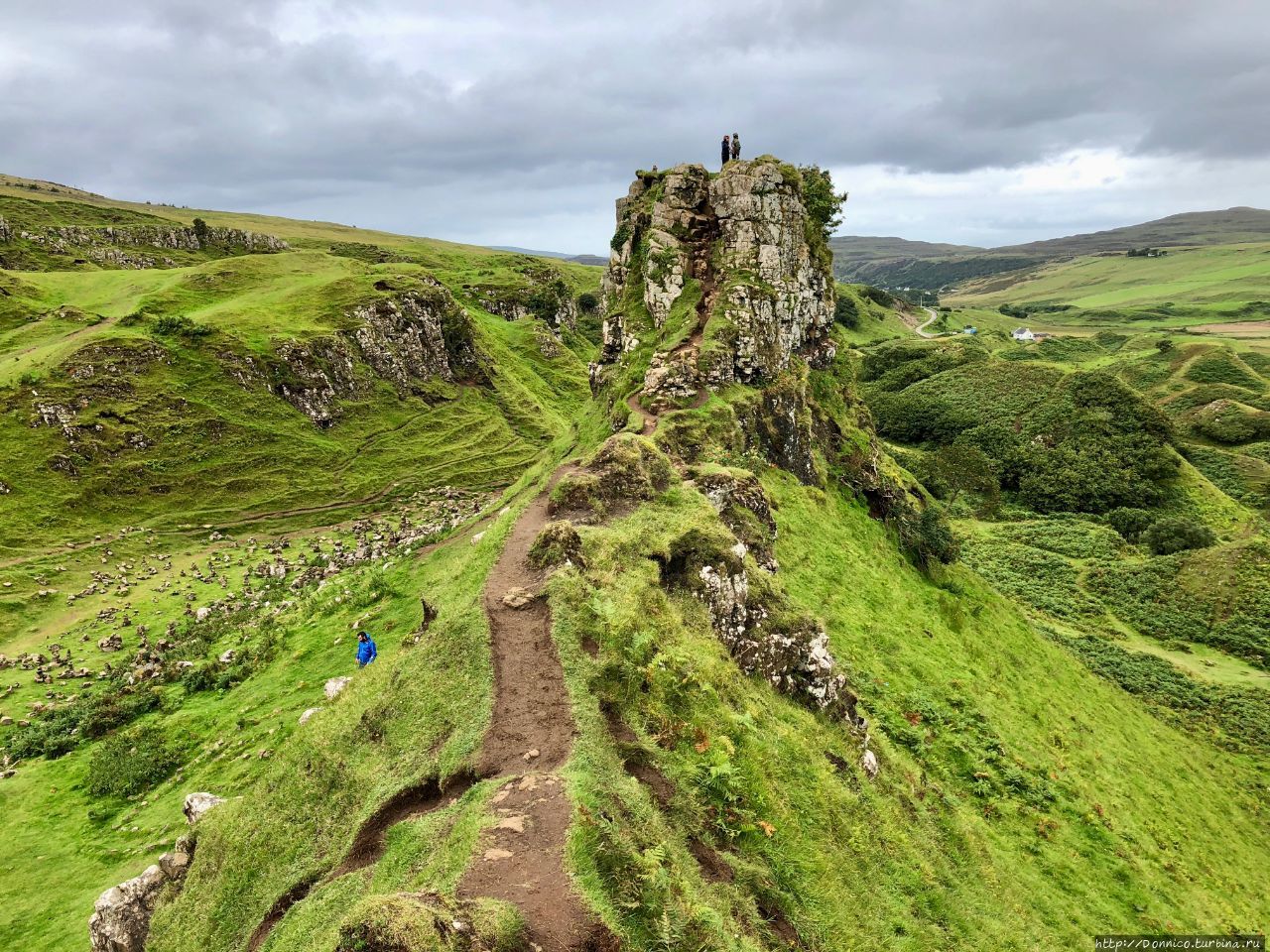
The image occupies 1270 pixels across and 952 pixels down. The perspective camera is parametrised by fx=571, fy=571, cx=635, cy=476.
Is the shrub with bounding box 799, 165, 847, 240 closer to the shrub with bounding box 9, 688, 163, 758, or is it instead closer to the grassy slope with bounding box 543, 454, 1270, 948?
the grassy slope with bounding box 543, 454, 1270, 948

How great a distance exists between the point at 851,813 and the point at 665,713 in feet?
18.9

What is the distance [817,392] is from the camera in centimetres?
4769

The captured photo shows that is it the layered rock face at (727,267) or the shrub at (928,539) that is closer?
the layered rock face at (727,267)

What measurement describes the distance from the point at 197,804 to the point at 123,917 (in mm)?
2457

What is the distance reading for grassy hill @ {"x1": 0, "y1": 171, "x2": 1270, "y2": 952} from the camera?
11.3 meters

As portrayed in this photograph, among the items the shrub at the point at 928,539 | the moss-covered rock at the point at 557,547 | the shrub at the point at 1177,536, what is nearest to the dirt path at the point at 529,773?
the moss-covered rock at the point at 557,547

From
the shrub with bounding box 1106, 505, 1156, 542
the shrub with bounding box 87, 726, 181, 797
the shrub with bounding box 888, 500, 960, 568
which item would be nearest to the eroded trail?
the shrub with bounding box 87, 726, 181, 797

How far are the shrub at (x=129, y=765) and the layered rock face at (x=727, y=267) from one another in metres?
31.6

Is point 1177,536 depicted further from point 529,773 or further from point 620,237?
point 529,773

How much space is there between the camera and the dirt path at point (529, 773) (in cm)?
837

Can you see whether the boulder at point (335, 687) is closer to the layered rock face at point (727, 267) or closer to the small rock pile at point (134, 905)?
the small rock pile at point (134, 905)

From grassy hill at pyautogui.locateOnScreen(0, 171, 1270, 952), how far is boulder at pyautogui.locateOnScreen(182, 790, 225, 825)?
3.26 feet

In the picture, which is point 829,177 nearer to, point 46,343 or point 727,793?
point 727,793

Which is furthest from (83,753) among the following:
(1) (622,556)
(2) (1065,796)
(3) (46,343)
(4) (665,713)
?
(3) (46,343)
